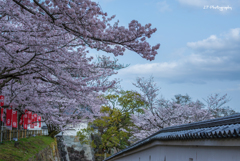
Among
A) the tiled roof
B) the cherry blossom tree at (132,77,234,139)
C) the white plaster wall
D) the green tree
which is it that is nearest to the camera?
the tiled roof

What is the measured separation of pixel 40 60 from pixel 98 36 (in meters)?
2.62

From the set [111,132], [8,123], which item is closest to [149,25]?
[8,123]

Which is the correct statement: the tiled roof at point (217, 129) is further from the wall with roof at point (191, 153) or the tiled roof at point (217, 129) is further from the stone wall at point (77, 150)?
the stone wall at point (77, 150)

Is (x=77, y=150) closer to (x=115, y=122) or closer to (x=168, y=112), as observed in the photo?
(x=115, y=122)

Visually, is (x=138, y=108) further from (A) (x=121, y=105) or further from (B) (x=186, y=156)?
(B) (x=186, y=156)

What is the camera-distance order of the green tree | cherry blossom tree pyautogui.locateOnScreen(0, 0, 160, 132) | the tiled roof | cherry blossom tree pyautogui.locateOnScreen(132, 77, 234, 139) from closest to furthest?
the tiled roof → cherry blossom tree pyautogui.locateOnScreen(0, 0, 160, 132) → cherry blossom tree pyautogui.locateOnScreen(132, 77, 234, 139) → the green tree

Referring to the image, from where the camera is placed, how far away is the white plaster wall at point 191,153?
381cm

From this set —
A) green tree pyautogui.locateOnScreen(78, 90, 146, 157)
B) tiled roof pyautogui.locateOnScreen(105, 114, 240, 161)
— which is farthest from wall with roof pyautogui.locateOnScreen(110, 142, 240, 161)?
green tree pyautogui.locateOnScreen(78, 90, 146, 157)

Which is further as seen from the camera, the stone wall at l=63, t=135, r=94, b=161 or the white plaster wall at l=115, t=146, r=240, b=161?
the stone wall at l=63, t=135, r=94, b=161

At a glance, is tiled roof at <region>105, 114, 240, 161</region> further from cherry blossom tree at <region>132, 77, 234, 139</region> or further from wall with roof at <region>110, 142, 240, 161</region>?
cherry blossom tree at <region>132, 77, 234, 139</region>

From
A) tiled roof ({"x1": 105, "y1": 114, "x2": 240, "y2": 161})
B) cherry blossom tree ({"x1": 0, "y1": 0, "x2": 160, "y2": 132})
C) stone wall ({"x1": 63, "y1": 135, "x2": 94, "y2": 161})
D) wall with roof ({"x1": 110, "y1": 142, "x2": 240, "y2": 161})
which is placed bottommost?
stone wall ({"x1": 63, "y1": 135, "x2": 94, "y2": 161})

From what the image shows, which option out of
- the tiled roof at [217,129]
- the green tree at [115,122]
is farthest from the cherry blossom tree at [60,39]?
the green tree at [115,122]

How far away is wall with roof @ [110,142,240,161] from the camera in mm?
3810

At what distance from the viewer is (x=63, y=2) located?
15.0 ft
